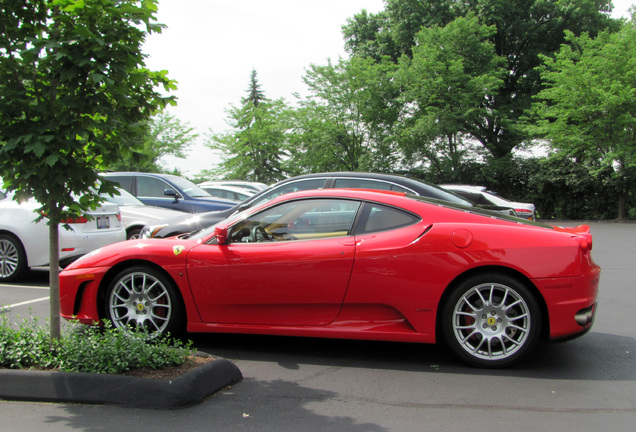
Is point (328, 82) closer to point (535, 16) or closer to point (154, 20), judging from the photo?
point (535, 16)

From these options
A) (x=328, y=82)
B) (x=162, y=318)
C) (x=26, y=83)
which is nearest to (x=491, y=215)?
(x=162, y=318)

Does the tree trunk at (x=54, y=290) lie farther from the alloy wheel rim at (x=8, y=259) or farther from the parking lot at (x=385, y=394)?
the alloy wheel rim at (x=8, y=259)

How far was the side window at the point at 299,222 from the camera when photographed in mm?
4758

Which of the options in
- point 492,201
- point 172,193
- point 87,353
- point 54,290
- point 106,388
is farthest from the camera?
point 172,193

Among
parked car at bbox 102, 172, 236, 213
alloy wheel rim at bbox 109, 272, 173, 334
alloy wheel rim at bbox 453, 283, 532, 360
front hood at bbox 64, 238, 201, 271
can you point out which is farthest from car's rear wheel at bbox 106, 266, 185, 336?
parked car at bbox 102, 172, 236, 213

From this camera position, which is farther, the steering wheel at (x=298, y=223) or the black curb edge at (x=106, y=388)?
the steering wheel at (x=298, y=223)

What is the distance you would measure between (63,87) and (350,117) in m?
30.0

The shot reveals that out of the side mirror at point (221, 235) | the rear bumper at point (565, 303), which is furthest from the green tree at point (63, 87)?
the rear bumper at point (565, 303)

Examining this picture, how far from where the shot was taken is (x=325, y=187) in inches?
306

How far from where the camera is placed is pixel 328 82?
107 feet

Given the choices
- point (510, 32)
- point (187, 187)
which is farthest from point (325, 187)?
point (510, 32)

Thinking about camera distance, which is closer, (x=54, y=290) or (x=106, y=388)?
(x=106, y=388)

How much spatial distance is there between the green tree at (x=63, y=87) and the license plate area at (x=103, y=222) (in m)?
5.16

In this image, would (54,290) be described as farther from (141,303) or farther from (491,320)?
(491,320)
